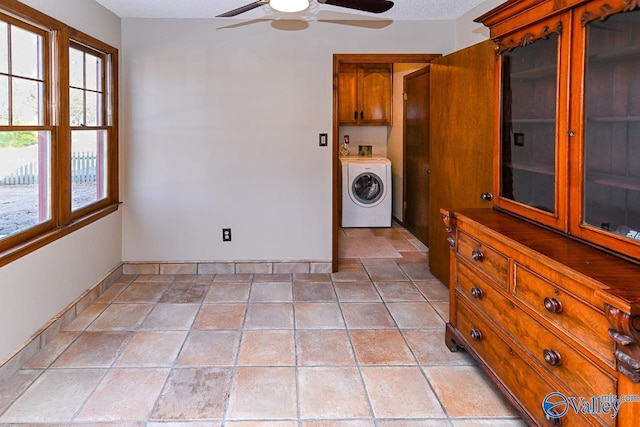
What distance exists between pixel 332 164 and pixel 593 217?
2888 millimetres

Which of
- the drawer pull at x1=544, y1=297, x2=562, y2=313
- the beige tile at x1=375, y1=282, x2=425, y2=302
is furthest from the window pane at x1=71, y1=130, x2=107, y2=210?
the drawer pull at x1=544, y1=297, x2=562, y2=313

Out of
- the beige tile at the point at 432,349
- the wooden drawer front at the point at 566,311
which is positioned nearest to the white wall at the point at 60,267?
the beige tile at the point at 432,349

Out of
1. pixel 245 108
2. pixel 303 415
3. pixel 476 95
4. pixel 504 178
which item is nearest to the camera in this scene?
pixel 303 415

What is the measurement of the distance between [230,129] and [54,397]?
269 centimetres

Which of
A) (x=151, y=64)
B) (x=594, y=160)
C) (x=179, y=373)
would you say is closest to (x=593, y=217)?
(x=594, y=160)

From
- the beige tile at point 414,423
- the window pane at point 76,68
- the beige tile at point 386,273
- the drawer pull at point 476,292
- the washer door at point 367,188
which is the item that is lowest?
the beige tile at point 414,423

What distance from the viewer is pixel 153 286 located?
4.21m

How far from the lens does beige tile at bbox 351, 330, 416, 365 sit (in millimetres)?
2803

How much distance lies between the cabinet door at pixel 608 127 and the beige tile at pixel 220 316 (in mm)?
2220

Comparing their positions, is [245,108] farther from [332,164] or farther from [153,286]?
[153,286]

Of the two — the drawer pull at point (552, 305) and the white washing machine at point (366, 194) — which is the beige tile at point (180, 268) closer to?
the white washing machine at point (366, 194)

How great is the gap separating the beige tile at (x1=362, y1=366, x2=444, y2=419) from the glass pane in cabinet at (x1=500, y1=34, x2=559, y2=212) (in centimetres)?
102

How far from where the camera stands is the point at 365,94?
22.4 ft

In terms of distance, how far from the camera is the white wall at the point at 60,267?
2.66 metres
